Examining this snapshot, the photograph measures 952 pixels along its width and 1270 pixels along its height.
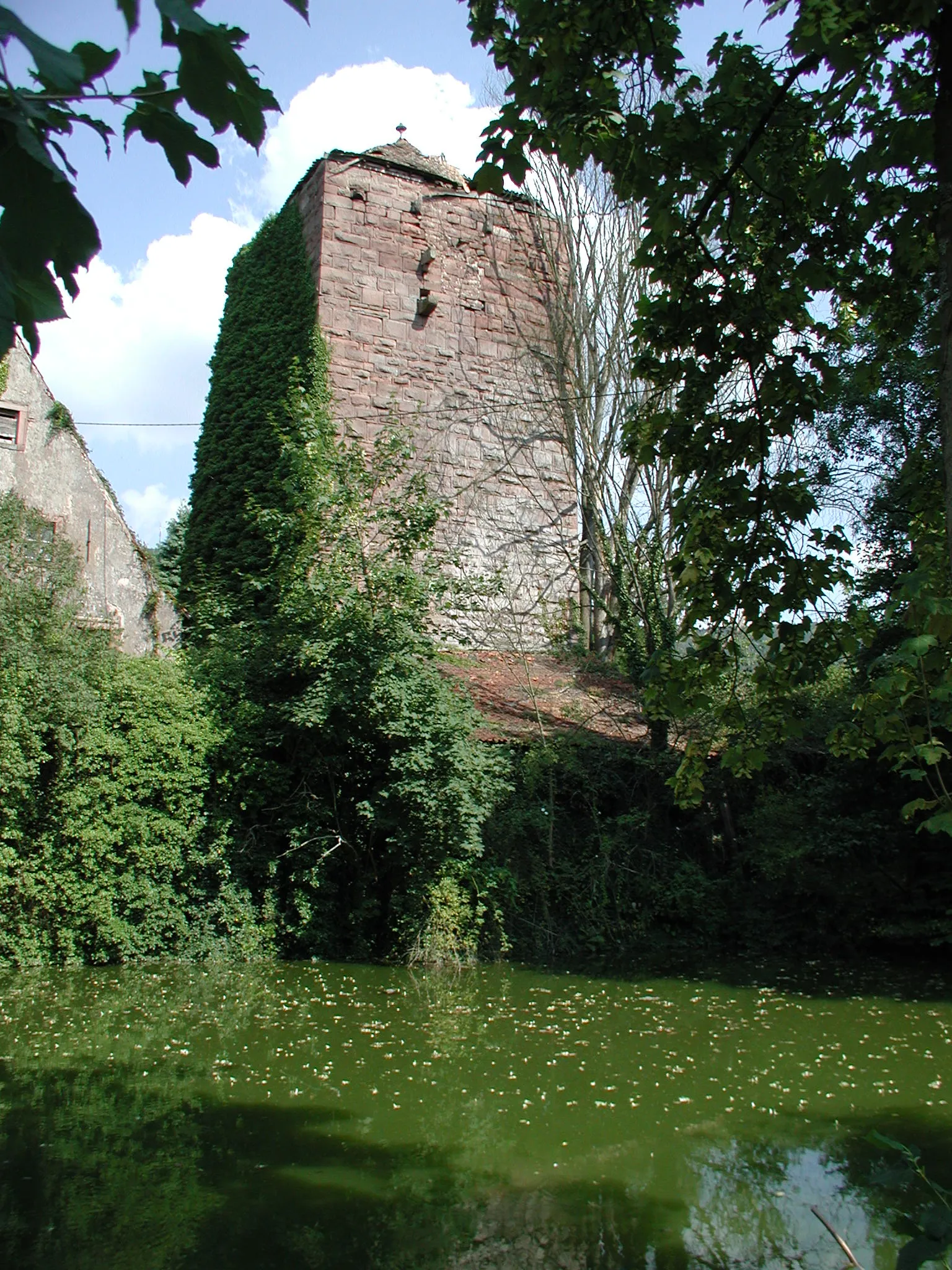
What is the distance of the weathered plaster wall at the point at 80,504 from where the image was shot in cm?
1204

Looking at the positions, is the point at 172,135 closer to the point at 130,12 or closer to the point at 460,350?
the point at 130,12

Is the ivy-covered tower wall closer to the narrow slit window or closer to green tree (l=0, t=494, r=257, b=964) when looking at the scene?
the narrow slit window

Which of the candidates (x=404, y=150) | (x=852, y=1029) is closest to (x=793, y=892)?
(x=852, y=1029)

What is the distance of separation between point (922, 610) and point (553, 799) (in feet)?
28.4

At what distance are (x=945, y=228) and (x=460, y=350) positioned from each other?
13.0 meters

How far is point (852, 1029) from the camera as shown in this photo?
25.1ft

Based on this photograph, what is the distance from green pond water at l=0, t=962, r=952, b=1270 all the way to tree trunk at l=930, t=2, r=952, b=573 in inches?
72.2

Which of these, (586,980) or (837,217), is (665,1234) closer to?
(837,217)

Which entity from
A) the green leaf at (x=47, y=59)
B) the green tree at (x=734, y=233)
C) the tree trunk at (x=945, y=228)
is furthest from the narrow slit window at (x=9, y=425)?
the green leaf at (x=47, y=59)

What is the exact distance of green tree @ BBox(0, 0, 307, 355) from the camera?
137 centimetres

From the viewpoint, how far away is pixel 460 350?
15.5 meters

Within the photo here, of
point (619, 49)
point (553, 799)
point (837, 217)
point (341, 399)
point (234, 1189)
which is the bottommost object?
point (234, 1189)

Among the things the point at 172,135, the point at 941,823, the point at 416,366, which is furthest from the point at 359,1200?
the point at 416,366

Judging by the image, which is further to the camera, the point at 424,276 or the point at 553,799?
the point at 424,276
